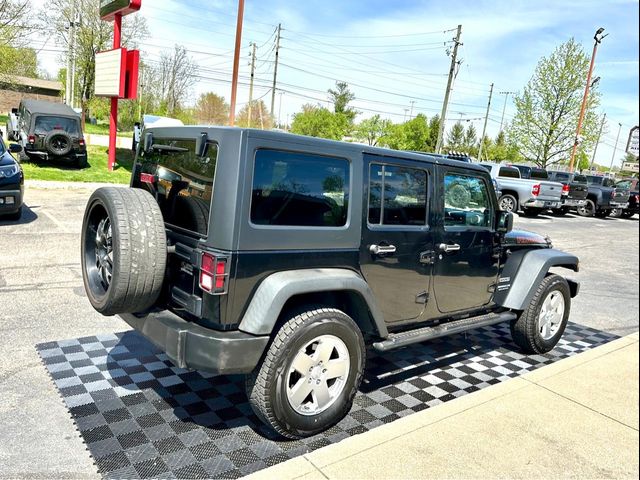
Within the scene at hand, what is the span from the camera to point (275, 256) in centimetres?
294

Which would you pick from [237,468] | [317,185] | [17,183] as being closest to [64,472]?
[237,468]

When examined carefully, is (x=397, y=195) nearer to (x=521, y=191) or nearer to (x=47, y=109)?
(x=47, y=109)

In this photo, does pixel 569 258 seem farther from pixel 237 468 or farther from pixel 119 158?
pixel 119 158

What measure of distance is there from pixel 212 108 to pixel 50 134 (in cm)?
4254

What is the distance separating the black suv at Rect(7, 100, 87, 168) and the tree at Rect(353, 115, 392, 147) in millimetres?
38871

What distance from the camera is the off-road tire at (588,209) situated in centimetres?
2327

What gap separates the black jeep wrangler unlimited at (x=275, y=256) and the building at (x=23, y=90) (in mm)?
19738

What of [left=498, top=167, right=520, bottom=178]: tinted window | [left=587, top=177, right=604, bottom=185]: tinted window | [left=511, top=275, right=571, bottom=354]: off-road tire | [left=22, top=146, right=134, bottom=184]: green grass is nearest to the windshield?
[left=22, top=146, right=134, bottom=184]: green grass

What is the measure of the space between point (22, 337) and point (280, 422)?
268cm

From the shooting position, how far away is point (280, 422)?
2.96m

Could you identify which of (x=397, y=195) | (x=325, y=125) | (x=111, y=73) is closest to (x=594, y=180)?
(x=325, y=125)

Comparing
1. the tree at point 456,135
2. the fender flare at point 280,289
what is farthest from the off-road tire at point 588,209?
the tree at point 456,135

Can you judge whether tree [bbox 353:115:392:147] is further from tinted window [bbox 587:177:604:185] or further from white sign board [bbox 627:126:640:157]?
white sign board [bbox 627:126:640:157]

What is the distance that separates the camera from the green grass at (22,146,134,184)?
14766 mm
